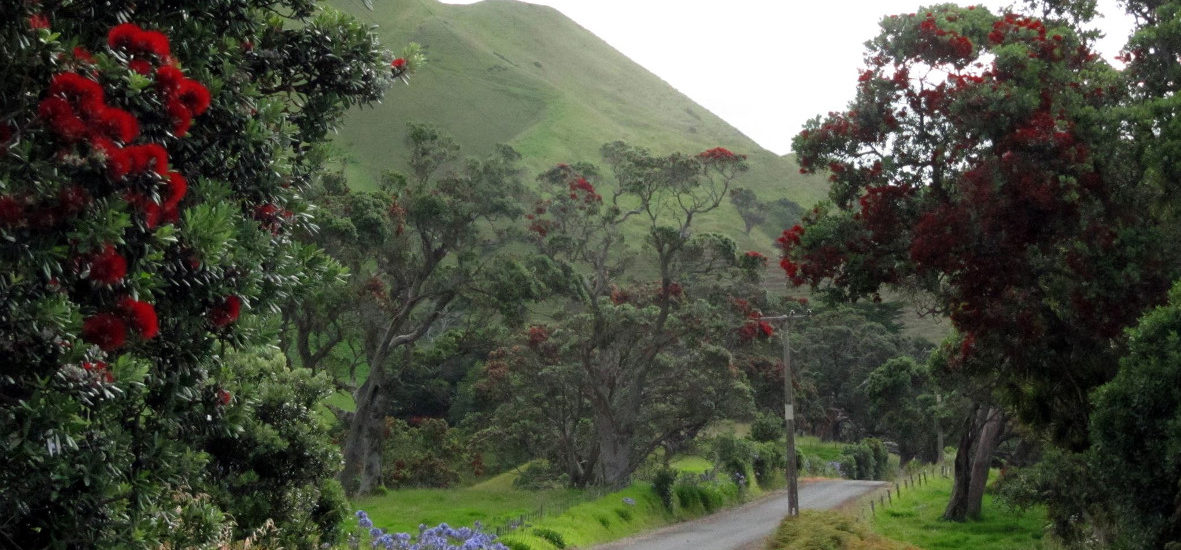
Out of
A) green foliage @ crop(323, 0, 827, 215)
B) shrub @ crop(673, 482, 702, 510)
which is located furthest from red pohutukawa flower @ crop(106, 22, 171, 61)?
green foliage @ crop(323, 0, 827, 215)

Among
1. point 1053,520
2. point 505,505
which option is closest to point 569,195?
point 505,505

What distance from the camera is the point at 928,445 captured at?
59.6m

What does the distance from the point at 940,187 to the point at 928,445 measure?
48.4 metres

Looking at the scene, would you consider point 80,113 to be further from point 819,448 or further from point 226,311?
A: point 819,448

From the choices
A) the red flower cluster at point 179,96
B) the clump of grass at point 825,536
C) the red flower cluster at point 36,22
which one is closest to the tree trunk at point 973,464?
the clump of grass at point 825,536

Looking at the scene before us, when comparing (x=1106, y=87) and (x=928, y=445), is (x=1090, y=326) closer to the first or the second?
(x=1106, y=87)

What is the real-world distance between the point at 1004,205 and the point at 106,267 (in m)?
→ 11.9

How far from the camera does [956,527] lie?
25484mm

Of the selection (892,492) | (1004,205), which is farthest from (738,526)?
(1004,205)

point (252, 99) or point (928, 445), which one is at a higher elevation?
point (252, 99)

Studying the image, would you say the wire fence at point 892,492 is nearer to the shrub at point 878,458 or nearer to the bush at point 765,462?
the bush at point 765,462

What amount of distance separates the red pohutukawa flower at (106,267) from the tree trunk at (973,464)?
2444 centimetres

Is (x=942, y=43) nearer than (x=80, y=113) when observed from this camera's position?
No

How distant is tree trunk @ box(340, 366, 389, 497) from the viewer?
33.7 metres
